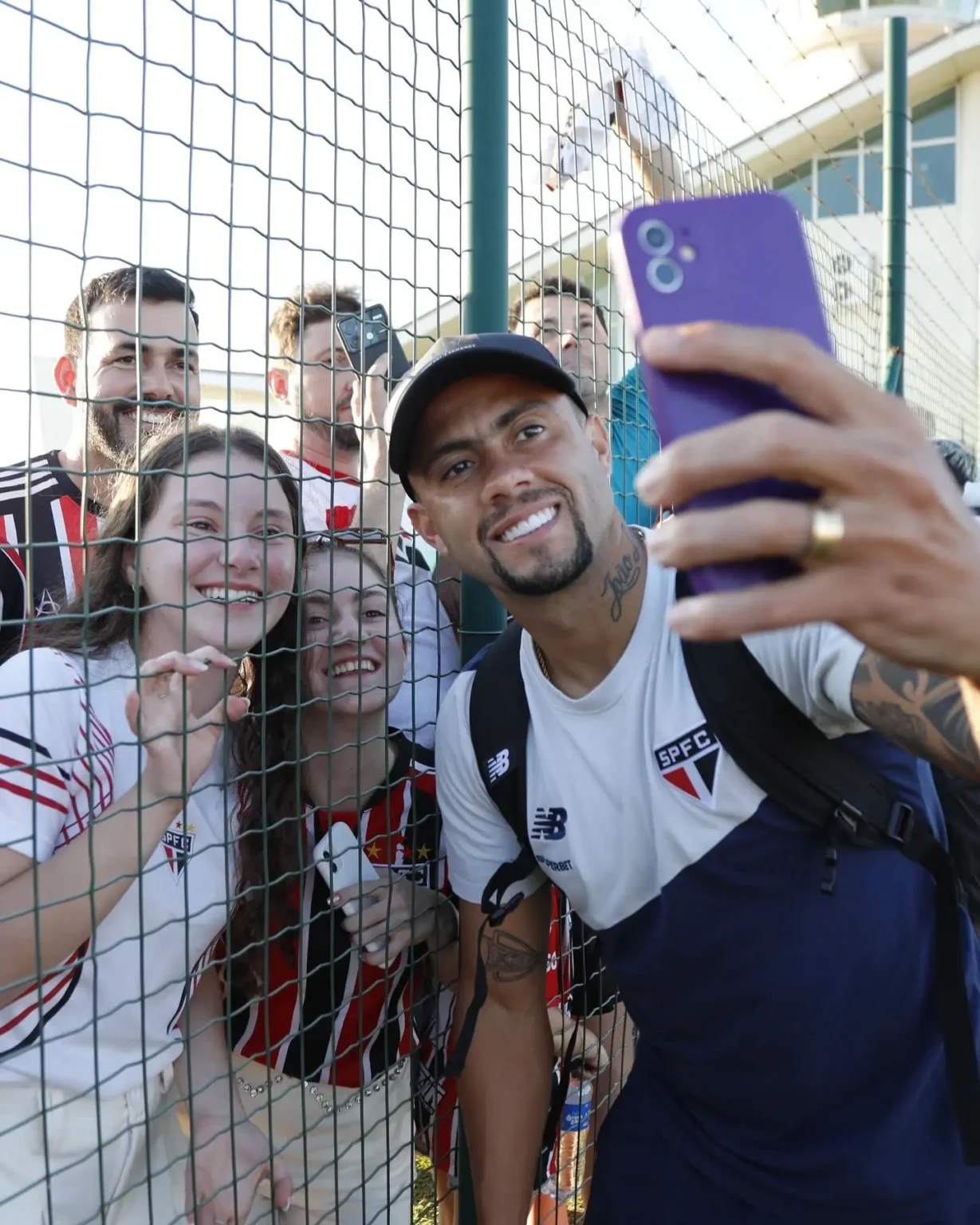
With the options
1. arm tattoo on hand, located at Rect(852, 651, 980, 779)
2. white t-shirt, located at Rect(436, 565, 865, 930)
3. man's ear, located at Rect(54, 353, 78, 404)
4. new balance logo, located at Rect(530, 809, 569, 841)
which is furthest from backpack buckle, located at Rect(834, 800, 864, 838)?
man's ear, located at Rect(54, 353, 78, 404)

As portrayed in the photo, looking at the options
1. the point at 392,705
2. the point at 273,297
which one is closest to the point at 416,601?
the point at 392,705

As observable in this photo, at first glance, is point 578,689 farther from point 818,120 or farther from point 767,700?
point 818,120

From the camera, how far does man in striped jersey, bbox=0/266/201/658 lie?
6.26 ft

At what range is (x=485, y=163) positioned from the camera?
73.7 inches

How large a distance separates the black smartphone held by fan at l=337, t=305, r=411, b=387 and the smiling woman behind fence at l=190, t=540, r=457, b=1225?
0.36 m

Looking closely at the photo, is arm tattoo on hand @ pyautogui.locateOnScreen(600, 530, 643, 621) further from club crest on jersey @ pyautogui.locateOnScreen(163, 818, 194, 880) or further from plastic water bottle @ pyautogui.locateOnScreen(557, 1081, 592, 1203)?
plastic water bottle @ pyautogui.locateOnScreen(557, 1081, 592, 1203)

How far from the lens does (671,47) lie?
2.47 m

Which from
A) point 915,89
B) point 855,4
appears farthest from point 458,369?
point 855,4

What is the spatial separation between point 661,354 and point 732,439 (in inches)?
2.9

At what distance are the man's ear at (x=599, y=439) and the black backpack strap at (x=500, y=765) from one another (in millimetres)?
382

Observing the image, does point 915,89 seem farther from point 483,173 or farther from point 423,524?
point 423,524

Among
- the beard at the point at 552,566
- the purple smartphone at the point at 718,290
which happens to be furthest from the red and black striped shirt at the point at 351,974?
the purple smartphone at the point at 718,290

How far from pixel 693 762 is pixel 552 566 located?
356 millimetres

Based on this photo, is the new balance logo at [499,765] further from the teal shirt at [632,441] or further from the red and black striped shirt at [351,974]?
the teal shirt at [632,441]
